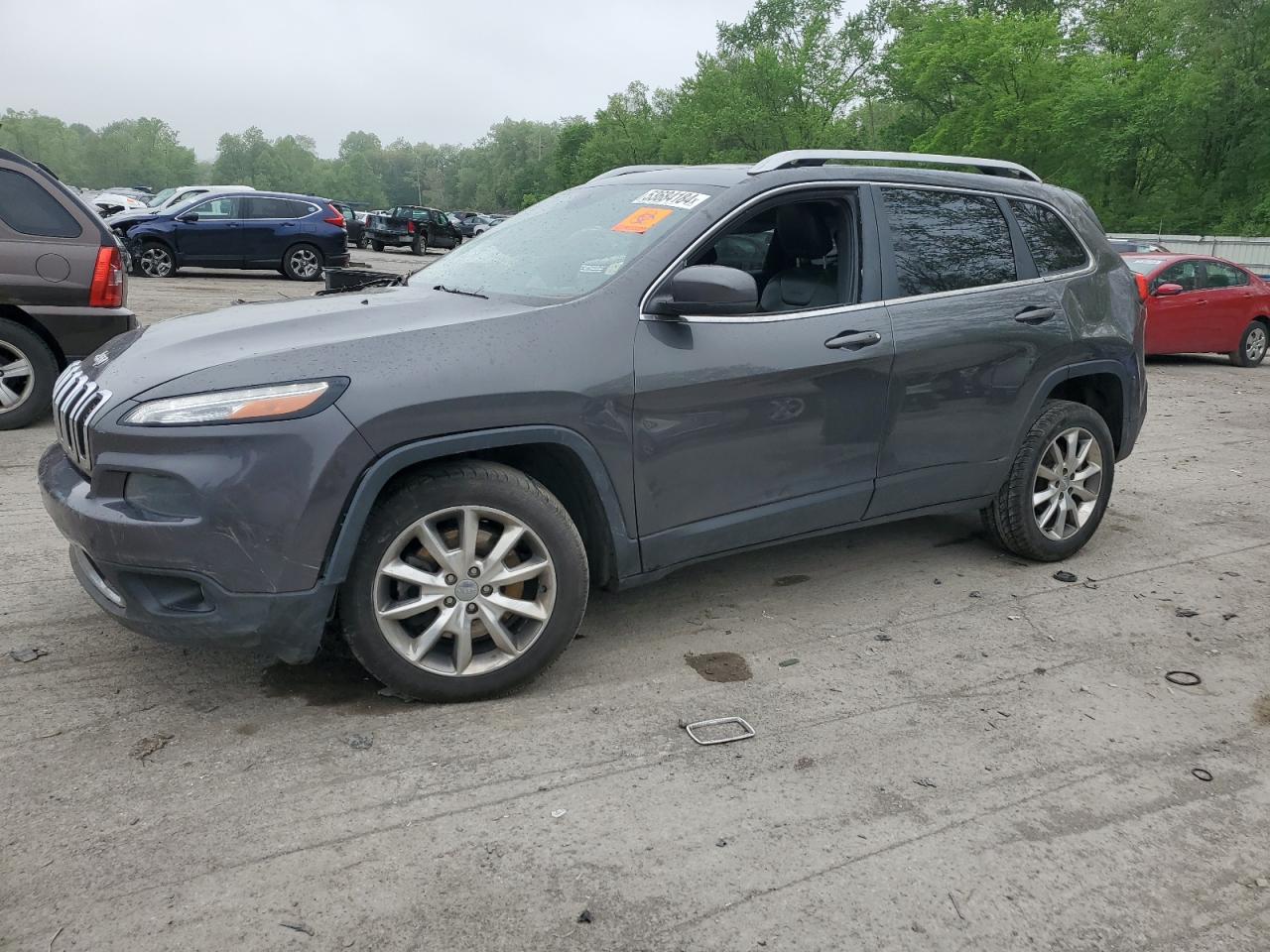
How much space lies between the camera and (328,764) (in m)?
3.09

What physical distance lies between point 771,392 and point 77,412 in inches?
92.2

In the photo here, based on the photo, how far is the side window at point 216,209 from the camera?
1939cm

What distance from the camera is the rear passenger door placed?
4.35 m

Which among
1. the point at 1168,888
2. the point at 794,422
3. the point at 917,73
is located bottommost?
the point at 1168,888

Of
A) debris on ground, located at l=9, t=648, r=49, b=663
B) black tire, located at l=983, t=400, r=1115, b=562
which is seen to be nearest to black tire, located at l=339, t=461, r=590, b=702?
debris on ground, located at l=9, t=648, r=49, b=663

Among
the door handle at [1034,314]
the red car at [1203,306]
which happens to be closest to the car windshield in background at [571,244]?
the door handle at [1034,314]

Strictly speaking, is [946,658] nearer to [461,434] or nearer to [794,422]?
[794,422]

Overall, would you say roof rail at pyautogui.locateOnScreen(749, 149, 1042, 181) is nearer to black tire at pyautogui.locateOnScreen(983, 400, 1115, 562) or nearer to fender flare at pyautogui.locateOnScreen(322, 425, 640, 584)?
black tire at pyautogui.locateOnScreen(983, 400, 1115, 562)

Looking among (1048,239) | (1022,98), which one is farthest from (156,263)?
(1022,98)

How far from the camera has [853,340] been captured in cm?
413

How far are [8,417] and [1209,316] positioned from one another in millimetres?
14131

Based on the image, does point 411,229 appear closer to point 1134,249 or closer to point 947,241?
point 1134,249

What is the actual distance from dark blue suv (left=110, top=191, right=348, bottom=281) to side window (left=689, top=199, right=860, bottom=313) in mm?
17158

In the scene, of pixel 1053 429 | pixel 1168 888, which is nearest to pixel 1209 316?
pixel 1053 429
